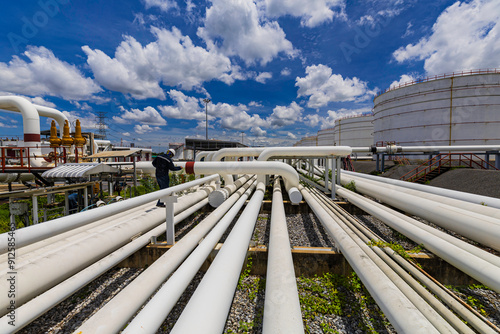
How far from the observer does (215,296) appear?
1.42m

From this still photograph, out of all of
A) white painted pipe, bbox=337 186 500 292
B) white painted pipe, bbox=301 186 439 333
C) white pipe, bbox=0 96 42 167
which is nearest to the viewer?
white painted pipe, bbox=301 186 439 333

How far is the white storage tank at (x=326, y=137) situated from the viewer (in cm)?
4032

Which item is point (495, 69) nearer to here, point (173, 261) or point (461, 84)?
point (461, 84)

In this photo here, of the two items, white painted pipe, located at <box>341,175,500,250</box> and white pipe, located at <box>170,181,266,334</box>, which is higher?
white painted pipe, located at <box>341,175,500,250</box>

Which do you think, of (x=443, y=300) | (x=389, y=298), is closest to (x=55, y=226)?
(x=389, y=298)

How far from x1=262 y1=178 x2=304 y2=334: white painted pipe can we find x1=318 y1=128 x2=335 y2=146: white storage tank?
40788mm

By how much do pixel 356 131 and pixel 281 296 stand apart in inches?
1386

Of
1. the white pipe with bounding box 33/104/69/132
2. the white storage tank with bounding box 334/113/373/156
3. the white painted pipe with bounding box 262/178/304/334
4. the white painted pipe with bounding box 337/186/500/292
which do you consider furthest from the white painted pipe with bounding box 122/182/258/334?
the white storage tank with bounding box 334/113/373/156

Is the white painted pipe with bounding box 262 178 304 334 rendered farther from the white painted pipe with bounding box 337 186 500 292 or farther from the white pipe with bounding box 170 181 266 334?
the white painted pipe with bounding box 337 186 500 292

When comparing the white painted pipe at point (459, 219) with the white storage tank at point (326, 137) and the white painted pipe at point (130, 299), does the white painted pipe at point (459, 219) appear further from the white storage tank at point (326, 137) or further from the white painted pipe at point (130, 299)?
the white storage tank at point (326, 137)

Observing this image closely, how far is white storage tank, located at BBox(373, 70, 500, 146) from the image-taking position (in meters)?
16.5

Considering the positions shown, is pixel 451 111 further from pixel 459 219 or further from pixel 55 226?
pixel 55 226

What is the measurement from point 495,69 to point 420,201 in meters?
23.8

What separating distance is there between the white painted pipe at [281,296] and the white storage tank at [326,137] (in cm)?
4079
